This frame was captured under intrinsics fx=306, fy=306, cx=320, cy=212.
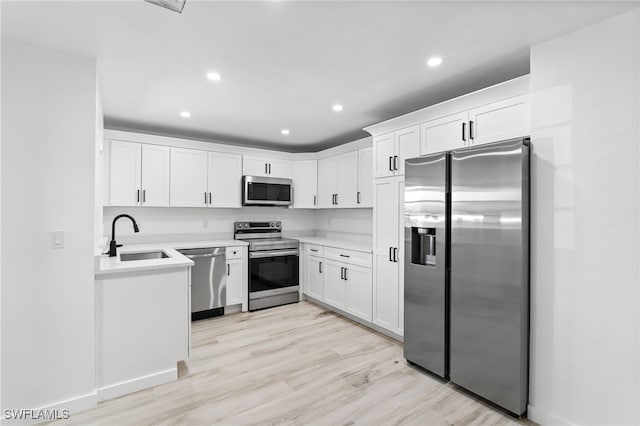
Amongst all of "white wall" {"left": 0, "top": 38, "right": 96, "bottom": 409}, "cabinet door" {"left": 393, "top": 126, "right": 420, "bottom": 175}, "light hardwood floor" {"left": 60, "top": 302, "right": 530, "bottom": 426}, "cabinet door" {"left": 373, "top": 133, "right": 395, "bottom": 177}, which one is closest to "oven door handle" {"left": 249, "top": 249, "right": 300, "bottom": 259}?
"light hardwood floor" {"left": 60, "top": 302, "right": 530, "bottom": 426}

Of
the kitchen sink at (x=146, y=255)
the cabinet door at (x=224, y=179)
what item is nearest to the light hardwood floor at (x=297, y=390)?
the kitchen sink at (x=146, y=255)

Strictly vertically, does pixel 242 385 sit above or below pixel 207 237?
below

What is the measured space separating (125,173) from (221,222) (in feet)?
4.79

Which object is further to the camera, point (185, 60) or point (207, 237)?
point (207, 237)

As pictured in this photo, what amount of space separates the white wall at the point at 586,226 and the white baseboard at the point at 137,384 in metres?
Result: 2.71

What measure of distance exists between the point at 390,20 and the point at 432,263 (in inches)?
73.2

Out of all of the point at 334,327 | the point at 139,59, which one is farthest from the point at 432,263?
the point at 139,59

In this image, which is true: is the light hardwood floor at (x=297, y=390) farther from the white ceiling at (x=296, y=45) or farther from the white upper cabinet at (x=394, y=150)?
the white ceiling at (x=296, y=45)

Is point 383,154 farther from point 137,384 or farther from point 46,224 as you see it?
point 137,384

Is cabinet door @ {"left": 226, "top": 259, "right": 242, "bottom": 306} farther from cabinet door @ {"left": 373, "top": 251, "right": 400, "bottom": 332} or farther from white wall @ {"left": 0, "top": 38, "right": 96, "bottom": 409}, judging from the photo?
white wall @ {"left": 0, "top": 38, "right": 96, "bottom": 409}

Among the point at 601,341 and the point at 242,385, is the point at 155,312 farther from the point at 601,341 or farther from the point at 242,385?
the point at 601,341

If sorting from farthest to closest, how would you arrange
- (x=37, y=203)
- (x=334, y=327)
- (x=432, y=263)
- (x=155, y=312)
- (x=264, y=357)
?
(x=334, y=327)
(x=264, y=357)
(x=432, y=263)
(x=155, y=312)
(x=37, y=203)

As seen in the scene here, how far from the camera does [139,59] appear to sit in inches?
90.4

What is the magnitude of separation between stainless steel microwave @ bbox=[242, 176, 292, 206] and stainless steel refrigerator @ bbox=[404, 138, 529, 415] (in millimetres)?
2524
